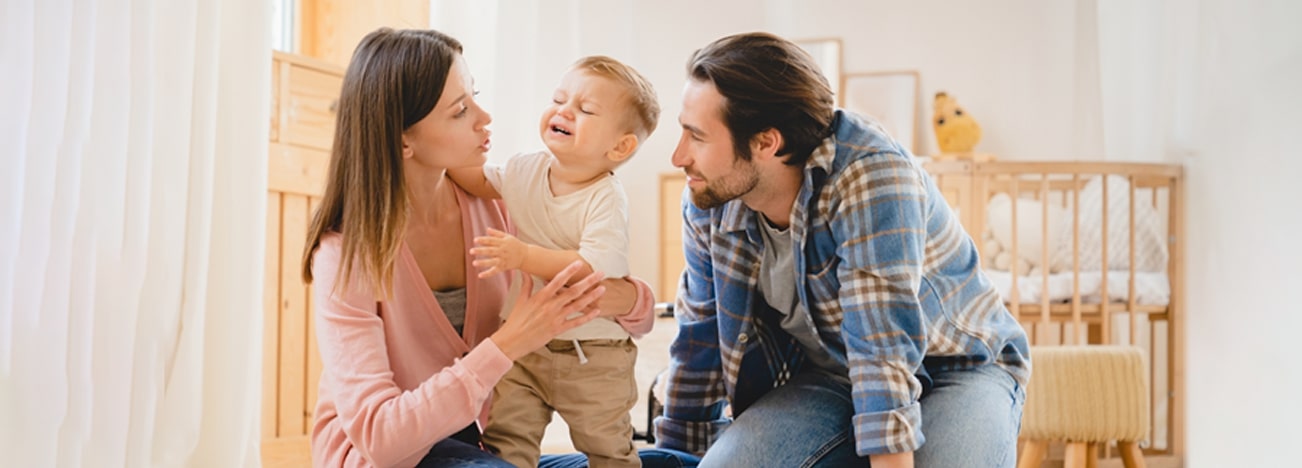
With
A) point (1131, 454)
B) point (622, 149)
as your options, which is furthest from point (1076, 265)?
point (622, 149)

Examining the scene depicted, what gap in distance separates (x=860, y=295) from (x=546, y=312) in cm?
42

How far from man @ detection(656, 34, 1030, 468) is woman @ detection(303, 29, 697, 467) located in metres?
0.21

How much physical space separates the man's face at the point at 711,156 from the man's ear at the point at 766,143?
19 mm

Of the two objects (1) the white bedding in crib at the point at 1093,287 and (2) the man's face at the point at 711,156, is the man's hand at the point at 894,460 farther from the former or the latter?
(1) the white bedding in crib at the point at 1093,287

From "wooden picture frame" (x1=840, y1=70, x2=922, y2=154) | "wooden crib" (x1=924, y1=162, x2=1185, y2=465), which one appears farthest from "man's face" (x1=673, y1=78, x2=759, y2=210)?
"wooden picture frame" (x1=840, y1=70, x2=922, y2=154)

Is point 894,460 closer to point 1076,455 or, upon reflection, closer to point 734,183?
point 734,183

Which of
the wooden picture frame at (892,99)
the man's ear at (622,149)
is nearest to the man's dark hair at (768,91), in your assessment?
the man's ear at (622,149)

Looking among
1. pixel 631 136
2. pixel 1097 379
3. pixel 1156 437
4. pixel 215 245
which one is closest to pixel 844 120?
pixel 631 136

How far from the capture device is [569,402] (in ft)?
5.18

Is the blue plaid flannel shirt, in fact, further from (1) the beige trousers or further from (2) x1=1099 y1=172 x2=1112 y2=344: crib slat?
(2) x1=1099 y1=172 x2=1112 y2=344: crib slat

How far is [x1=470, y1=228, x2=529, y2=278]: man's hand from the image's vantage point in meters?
1.41

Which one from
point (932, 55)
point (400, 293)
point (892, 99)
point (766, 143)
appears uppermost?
point (932, 55)

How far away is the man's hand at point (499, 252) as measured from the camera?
141 cm

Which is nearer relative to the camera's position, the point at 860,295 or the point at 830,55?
the point at 860,295
